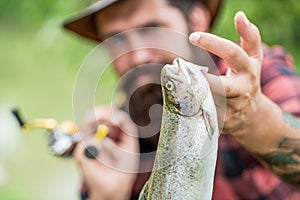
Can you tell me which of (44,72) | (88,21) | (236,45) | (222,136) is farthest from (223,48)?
(44,72)

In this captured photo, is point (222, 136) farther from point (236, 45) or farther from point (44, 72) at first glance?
point (44, 72)

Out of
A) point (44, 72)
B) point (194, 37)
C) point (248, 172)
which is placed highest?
point (194, 37)

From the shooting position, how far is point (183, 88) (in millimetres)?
1166

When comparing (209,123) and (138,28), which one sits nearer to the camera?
(209,123)

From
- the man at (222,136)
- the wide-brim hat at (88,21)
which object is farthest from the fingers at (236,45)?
the wide-brim hat at (88,21)

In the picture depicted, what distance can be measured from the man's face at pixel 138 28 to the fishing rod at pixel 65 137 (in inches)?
8.7

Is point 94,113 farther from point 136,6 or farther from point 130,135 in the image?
point 136,6

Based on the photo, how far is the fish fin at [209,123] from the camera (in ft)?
3.88

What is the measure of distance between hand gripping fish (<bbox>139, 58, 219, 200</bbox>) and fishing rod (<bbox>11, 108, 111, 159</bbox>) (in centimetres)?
62

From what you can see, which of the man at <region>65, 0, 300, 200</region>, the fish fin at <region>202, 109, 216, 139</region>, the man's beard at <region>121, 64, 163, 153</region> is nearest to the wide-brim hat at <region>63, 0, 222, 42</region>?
the man at <region>65, 0, 300, 200</region>

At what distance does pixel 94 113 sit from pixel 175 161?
1.04m

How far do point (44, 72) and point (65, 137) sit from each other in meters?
3.95

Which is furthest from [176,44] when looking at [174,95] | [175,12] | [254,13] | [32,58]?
[32,58]

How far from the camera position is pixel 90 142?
83.4 inches
